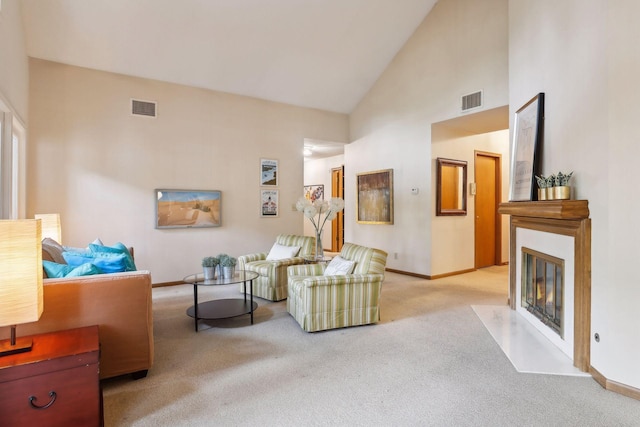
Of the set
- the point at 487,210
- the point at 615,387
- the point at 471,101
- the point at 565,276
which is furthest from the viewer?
the point at 487,210

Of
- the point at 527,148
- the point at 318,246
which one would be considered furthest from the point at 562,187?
the point at 318,246

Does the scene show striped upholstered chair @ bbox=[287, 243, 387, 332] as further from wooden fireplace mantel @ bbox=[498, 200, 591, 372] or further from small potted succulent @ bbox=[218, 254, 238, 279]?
wooden fireplace mantel @ bbox=[498, 200, 591, 372]

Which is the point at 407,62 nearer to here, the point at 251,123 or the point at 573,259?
the point at 251,123

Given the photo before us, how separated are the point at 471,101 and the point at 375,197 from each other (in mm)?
2416

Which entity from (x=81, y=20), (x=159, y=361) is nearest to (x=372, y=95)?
(x=81, y=20)

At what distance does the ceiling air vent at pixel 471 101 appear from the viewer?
4.89 metres

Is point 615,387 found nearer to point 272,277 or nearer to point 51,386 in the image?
point 272,277

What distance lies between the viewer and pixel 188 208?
17.8ft

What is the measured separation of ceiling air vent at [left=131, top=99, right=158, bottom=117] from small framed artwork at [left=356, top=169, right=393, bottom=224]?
3962 millimetres

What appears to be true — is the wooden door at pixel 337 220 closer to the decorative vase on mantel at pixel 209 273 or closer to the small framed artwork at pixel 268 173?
the small framed artwork at pixel 268 173

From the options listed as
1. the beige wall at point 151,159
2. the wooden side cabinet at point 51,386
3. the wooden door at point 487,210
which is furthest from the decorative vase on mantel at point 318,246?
the wooden door at point 487,210

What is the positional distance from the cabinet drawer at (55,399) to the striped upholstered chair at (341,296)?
6.02ft

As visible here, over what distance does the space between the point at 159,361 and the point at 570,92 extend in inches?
160

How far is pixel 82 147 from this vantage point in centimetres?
468
